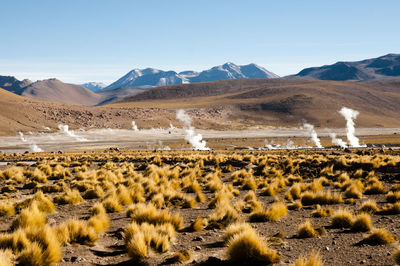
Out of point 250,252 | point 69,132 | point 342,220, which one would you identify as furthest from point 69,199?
point 69,132

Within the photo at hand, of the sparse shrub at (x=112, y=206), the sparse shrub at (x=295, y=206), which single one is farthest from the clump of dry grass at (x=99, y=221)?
the sparse shrub at (x=295, y=206)

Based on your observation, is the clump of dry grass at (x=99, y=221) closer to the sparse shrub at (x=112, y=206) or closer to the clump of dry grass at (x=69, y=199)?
the sparse shrub at (x=112, y=206)

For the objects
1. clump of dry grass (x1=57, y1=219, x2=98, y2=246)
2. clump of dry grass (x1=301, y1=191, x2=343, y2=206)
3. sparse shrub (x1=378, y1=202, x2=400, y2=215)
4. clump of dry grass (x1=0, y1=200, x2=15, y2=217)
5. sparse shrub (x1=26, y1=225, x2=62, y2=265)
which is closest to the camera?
sparse shrub (x1=26, y1=225, x2=62, y2=265)

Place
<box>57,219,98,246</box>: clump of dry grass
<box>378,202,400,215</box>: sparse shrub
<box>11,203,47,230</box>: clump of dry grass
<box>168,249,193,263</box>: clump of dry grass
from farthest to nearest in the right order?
<box>378,202,400,215</box>: sparse shrub, <box>11,203,47,230</box>: clump of dry grass, <box>57,219,98,246</box>: clump of dry grass, <box>168,249,193,263</box>: clump of dry grass

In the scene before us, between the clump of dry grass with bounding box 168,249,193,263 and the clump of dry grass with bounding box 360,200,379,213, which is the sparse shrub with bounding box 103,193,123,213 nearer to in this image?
the clump of dry grass with bounding box 168,249,193,263

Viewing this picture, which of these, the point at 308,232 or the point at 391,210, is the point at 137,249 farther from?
the point at 391,210

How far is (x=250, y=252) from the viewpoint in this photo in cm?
579

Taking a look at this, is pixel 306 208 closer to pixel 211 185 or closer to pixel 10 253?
pixel 211 185

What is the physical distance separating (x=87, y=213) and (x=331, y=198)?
7.65m

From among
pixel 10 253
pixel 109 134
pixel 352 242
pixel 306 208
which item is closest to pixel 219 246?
pixel 352 242

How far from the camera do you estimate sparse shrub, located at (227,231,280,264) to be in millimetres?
5754

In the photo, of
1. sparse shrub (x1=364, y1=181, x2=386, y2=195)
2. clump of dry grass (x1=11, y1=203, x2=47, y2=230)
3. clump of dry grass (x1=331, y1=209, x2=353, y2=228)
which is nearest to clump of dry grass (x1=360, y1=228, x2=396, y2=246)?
clump of dry grass (x1=331, y1=209, x2=353, y2=228)

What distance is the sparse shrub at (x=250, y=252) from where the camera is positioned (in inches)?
227

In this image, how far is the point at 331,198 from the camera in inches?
444
